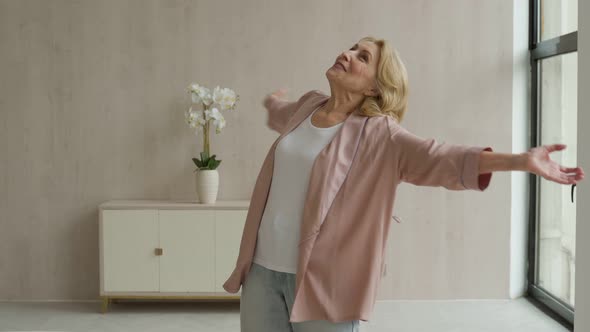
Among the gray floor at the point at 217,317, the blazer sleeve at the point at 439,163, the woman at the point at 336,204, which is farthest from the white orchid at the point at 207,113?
the blazer sleeve at the point at 439,163

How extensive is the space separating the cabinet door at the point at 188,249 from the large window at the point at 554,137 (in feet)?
6.31

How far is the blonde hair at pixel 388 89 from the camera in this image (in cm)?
206

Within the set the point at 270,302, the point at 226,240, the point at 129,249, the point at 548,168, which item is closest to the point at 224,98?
the point at 226,240

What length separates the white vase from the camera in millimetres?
4363

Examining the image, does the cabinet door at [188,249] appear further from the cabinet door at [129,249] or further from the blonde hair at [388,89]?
the blonde hair at [388,89]

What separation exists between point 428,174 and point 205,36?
2951 mm

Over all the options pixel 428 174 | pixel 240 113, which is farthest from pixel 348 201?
pixel 240 113

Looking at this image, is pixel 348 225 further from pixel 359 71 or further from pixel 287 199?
pixel 359 71

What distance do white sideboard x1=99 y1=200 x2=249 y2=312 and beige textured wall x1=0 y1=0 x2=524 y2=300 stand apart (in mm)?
325

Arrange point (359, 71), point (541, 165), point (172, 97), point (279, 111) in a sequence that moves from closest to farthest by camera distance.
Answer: point (541, 165) < point (359, 71) < point (279, 111) < point (172, 97)

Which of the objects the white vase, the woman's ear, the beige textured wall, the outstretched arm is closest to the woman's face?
the woman's ear

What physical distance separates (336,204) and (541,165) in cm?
54

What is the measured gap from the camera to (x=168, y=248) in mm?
4316

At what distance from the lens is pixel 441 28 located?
4.59m
